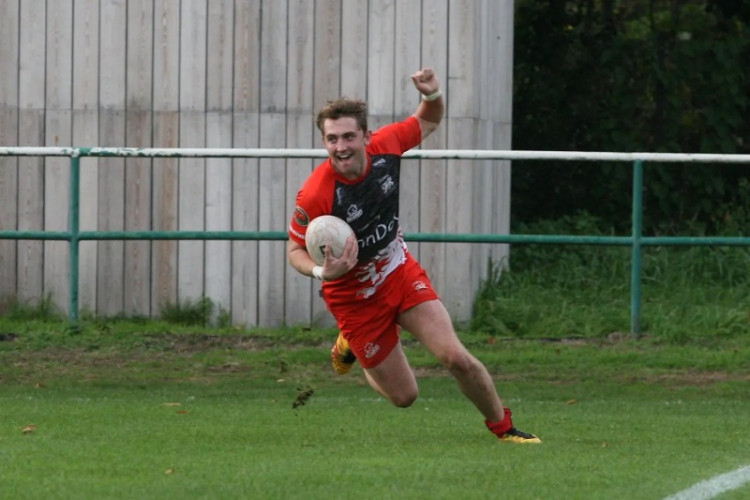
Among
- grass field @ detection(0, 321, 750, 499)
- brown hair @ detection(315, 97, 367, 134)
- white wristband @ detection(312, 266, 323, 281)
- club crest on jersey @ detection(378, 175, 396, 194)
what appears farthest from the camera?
club crest on jersey @ detection(378, 175, 396, 194)

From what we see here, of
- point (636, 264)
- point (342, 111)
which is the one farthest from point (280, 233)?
point (342, 111)

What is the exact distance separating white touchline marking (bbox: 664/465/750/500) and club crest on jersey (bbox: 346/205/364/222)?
2.25 meters

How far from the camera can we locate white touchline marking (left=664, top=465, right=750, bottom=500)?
6410 millimetres

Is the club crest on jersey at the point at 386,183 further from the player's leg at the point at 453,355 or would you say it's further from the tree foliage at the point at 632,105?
the tree foliage at the point at 632,105

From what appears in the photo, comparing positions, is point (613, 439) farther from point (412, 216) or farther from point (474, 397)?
point (412, 216)

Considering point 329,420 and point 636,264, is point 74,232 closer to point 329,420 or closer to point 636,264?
point 329,420

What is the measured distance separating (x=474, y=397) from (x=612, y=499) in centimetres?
185

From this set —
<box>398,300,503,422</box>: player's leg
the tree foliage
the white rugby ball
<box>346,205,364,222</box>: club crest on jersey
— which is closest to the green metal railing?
<box>398,300,503,422</box>: player's leg

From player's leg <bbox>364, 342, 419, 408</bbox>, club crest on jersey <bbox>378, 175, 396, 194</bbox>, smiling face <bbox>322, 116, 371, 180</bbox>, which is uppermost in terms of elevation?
smiling face <bbox>322, 116, 371, 180</bbox>


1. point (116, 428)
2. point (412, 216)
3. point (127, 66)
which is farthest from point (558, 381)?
point (127, 66)

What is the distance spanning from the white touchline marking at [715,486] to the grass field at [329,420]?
74 mm

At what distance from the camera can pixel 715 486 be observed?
262 inches

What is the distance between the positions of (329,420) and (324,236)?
5.47 ft

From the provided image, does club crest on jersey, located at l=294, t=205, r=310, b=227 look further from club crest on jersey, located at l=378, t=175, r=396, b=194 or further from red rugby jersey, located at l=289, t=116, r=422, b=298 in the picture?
club crest on jersey, located at l=378, t=175, r=396, b=194
